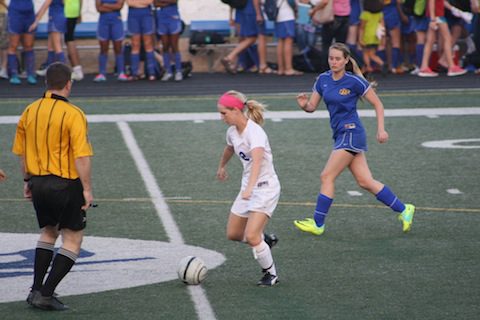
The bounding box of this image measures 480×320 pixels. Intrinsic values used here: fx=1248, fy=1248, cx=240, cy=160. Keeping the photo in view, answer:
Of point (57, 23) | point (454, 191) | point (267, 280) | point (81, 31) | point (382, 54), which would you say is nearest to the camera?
point (267, 280)

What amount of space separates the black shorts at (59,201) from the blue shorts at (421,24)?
1556cm

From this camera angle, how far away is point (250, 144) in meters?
9.01

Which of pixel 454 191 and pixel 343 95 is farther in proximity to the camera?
pixel 454 191

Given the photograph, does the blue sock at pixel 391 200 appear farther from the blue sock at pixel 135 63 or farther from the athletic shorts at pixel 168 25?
the blue sock at pixel 135 63

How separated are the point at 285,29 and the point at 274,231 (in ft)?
40.0

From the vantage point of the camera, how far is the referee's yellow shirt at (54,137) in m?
8.17

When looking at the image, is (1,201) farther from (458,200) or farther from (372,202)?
(458,200)

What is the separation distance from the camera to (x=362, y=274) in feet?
30.8

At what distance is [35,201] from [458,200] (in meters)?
5.48

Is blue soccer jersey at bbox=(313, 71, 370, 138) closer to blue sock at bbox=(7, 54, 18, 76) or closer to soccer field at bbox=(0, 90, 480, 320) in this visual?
soccer field at bbox=(0, 90, 480, 320)

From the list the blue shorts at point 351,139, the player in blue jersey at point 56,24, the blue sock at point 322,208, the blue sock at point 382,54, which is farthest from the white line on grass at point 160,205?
the blue sock at point 382,54

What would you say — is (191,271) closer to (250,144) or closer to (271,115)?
(250,144)

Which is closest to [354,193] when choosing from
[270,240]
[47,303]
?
[270,240]

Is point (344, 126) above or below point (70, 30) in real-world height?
above
